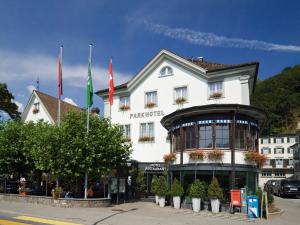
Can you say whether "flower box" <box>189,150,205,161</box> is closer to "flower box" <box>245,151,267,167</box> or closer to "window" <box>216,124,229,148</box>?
"window" <box>216,124,229,148</box>

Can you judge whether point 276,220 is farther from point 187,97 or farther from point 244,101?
point 187,97

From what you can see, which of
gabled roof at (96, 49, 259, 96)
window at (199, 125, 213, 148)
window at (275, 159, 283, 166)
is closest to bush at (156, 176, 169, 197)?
window at (199, 125, 213, 148)

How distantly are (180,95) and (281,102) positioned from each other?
2866 inches

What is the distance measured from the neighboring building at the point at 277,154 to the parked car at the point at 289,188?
53916mm

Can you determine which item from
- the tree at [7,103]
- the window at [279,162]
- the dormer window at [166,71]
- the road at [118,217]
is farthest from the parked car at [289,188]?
the window at [279,162]

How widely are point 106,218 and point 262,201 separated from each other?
739cm

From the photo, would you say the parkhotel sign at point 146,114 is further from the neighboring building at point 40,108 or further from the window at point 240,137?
the neighboring building at point 40,108

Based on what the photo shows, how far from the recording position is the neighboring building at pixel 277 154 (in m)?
88.8

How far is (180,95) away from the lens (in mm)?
32219

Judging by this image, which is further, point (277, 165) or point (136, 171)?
point (277, 165)

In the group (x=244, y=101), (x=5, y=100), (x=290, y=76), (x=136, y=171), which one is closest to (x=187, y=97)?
(x=244, y=101)

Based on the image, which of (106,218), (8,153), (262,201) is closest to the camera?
(106,218)

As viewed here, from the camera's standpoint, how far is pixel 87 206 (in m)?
22.1

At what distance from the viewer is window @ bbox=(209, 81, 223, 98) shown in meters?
29.9
